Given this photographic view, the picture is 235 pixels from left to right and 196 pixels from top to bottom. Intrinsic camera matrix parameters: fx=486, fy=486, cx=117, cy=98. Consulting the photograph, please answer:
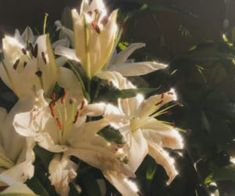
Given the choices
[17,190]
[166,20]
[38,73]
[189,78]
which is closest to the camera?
[17,190]

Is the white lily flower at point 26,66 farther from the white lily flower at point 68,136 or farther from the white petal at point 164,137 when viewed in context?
the white petal at point 164,137

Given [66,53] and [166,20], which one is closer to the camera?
[66,53]

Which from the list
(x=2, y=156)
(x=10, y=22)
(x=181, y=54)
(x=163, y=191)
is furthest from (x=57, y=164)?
(x=10, y=22)

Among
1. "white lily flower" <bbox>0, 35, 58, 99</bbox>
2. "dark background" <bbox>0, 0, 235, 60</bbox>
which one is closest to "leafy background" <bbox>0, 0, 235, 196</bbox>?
"dark background" <bbox>0, 0, 235, 60</bbox>

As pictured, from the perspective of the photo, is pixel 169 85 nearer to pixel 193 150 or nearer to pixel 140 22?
pixel 193 150

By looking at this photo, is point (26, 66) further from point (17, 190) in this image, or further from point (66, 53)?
point (17, 190)

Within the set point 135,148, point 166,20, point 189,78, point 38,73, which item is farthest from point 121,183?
point 166,20

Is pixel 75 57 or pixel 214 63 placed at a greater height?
pixel 75 57

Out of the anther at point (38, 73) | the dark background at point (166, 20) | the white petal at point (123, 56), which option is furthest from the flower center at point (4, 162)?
the dark background at point (166, 20)
